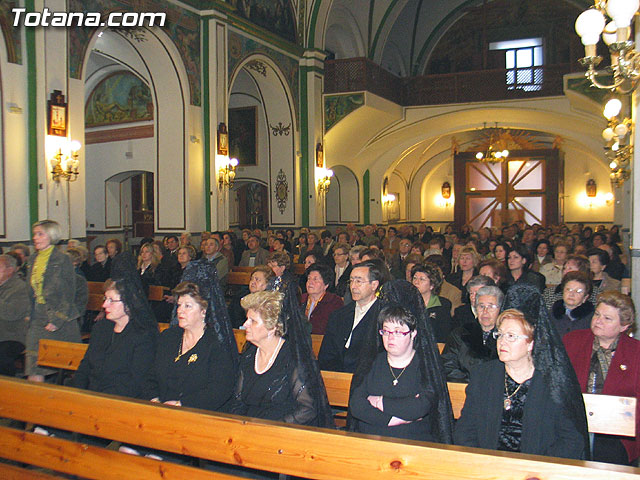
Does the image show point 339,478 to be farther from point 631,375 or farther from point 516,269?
point 516,269

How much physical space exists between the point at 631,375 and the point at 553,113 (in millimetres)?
16777

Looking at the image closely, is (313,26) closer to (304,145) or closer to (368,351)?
(304,145)

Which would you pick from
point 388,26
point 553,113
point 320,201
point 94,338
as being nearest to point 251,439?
point 94,338

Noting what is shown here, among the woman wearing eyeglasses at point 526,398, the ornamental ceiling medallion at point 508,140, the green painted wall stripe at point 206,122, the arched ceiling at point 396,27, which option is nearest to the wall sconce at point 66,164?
the green painted wall stripe at point 206,122

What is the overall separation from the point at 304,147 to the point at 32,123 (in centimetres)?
910

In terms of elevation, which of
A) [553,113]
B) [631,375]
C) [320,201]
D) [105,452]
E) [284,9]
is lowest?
[105,452]

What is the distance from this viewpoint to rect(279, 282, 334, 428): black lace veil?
3.43m

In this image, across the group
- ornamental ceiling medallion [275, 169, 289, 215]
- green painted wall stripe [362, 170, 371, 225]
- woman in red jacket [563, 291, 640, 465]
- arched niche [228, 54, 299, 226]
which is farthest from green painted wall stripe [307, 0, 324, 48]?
woman in red jacket [563, 291, 640, 465]

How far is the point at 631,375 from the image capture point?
12.5 feet

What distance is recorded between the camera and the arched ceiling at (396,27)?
19.7 meters

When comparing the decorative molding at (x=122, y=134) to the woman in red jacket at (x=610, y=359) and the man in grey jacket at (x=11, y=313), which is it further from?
the woman in red jacket at (x=610, y=359)

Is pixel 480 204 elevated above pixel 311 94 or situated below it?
below

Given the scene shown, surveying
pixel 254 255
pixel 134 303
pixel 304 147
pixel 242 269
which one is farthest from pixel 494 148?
pixel 134 303

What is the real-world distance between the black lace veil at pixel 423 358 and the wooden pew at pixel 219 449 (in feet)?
2.36
